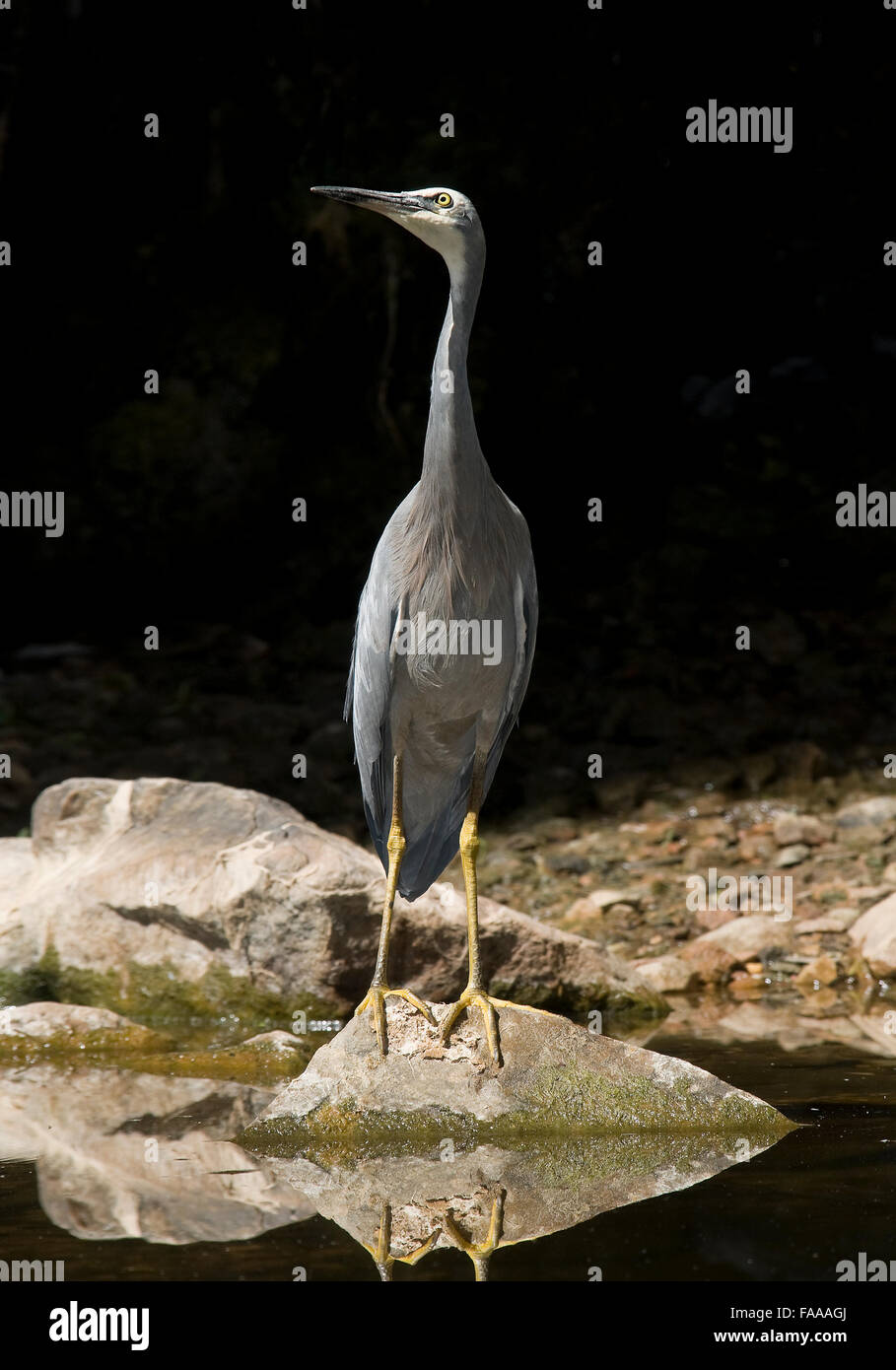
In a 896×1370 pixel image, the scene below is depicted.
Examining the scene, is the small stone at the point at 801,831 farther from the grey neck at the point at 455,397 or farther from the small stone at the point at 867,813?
the grey neck at the point at 455,397

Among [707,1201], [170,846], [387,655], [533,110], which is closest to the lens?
[707,1201]

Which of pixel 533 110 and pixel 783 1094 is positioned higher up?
pixel 533 110

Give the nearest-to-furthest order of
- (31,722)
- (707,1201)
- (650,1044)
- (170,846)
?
(707,1201) < (650,1044) < (170,846) < (31,722)

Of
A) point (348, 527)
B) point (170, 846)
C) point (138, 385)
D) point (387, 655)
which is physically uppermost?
point (138, 385)

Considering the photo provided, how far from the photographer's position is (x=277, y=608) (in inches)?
472

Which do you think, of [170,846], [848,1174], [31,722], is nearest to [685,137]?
[31,722]

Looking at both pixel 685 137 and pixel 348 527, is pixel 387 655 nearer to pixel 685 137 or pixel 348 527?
pixel 348 527

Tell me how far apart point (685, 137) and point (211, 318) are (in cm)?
406

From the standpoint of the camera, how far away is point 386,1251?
3734mm

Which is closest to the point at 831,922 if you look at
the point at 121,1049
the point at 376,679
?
the point at 376,679

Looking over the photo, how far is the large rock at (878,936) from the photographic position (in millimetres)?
6746

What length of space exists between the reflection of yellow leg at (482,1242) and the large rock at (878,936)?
3227 millimetres

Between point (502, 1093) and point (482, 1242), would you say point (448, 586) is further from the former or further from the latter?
point (482, 1242)

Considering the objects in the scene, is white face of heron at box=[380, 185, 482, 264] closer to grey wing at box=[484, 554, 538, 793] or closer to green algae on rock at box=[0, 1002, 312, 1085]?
grey wing at box=[484, 554, 538, 793]
